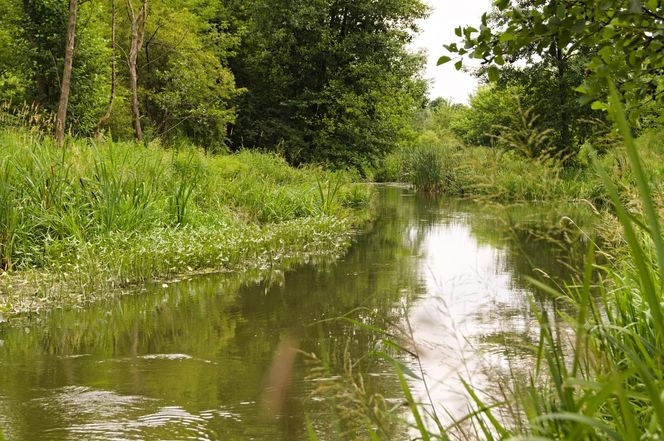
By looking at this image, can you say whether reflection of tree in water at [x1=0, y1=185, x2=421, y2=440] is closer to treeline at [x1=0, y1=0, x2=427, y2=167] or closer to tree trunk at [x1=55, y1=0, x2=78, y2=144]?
tree trunk at [x1=55, y1=0, x2=78, y2=144]

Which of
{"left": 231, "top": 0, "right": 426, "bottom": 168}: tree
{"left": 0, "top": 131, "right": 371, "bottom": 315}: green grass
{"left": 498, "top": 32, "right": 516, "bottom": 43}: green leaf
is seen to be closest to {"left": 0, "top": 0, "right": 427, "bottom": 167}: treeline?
{"left": 231, "top": 0, "right": 426, "bottom": 168}: tree

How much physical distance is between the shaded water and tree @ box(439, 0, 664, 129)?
0.62m

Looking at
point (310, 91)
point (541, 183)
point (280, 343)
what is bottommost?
point (280, 343)

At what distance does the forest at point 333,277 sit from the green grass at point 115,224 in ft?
0.11

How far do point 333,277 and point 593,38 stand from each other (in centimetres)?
620

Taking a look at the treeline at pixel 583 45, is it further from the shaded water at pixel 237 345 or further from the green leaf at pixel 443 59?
the shaded water at pixel 237 345

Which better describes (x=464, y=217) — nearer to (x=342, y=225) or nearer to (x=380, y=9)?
(x=342, y=225)

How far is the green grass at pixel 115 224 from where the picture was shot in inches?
279

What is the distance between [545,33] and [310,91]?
21709mm

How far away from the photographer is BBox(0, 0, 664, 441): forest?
2027mm

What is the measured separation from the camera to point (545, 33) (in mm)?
2684

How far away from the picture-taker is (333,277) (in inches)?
344

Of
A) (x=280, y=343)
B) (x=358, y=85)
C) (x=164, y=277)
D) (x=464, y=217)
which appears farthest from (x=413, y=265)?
(x=358, y=85)

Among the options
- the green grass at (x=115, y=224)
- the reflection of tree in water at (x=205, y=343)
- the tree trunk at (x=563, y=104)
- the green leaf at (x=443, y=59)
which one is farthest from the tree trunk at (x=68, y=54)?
the tree trunk at (x=563, y=104)
